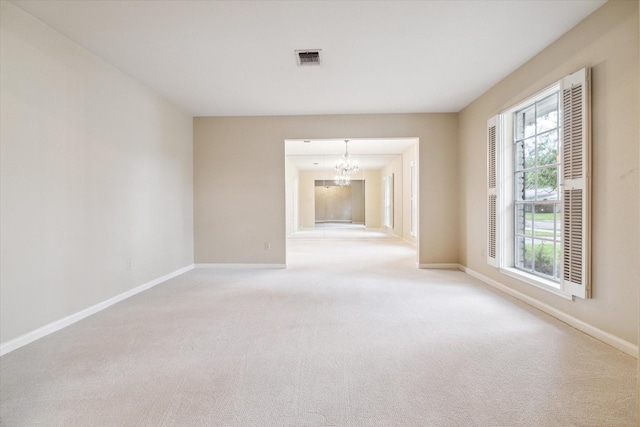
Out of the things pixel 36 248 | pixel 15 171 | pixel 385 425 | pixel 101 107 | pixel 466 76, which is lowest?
pixel 385 425

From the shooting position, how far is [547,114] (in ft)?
11.6

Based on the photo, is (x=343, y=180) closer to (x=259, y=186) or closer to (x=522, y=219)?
(x=259, y=186)

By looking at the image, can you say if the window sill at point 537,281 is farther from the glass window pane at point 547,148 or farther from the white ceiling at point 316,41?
the white ceiling at point 316,41

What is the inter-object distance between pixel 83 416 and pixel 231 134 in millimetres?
4847

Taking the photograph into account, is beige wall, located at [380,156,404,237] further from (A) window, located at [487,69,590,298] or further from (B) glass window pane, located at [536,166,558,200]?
(B) glass window pane, located at [536,166,558,200]

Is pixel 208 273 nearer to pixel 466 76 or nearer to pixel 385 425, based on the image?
pixel 385 425

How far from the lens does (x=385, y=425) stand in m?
1.62

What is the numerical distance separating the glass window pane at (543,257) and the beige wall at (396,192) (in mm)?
5270

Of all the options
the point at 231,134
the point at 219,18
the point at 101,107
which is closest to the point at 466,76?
the point at 219,18

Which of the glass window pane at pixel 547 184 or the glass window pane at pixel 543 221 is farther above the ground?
the glass window pane at pixel 547 184

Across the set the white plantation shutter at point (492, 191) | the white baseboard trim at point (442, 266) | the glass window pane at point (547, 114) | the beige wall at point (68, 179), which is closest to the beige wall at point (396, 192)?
the white baseboard trim at point (442, 266)

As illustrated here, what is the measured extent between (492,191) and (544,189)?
0.78 meters

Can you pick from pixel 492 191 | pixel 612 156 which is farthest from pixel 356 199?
pixel 612 156

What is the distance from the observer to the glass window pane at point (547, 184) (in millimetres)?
3453
